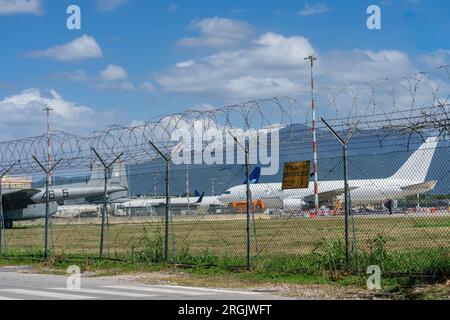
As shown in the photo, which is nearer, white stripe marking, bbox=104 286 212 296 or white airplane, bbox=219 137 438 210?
white stripe marking, bbox=104 286 212 296

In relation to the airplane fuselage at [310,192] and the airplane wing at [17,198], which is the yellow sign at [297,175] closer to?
the airplane fuselage at [310,192]

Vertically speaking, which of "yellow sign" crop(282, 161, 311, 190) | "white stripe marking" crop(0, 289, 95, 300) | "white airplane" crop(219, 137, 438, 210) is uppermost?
"white airplane" crop(219, 137, 438, 210)

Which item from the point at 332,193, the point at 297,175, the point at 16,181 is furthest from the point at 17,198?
the point at 297,175

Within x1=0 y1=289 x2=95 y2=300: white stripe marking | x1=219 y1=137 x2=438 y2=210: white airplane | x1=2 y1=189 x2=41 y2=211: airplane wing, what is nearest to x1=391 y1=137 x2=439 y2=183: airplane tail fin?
x1=219 y1=137 x2=438 y2=210: white airplane

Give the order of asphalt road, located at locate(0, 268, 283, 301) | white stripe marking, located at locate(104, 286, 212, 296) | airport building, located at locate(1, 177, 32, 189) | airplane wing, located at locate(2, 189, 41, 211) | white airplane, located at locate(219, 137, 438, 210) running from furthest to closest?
1. airplane wing, located at locate(2, 189, 41, 211)
2. white airplane, located at locate(219, 137, 438, 210)
3. airport building, located at locate(1, 177, 32, 189)
4. white stripe marking, located at locate(104, 286, 212, 296)
5. asphalt road, located at locate(0, 268, 283, 301)

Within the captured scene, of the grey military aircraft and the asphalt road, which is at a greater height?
the grey military aircraft

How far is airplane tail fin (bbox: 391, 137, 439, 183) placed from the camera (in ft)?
54.5

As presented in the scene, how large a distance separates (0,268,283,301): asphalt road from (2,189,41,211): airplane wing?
44104mm

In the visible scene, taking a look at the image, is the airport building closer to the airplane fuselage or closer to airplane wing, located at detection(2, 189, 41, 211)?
airplane wing, located at detection(2, 189, 41, 211)

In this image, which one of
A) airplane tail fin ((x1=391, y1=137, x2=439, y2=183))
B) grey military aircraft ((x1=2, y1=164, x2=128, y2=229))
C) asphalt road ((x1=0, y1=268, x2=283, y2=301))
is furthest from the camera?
grey military aircraft ((x1=2, y1=164, x2=128, y2=229))

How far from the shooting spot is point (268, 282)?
16828 millimetres

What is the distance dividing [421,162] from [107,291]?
2143cm

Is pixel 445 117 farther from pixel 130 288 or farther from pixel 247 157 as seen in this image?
pixel 130 288
